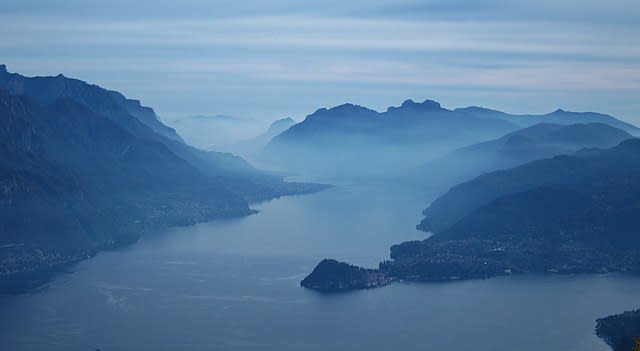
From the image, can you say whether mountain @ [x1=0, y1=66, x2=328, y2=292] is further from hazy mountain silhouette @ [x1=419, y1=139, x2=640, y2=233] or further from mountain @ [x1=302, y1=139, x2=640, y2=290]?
mountain @ [x1=302, y1=139, x2=640, y2=290]

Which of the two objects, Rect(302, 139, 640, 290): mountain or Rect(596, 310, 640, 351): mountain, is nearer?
Rect(596, 310, 640, 351): mountain

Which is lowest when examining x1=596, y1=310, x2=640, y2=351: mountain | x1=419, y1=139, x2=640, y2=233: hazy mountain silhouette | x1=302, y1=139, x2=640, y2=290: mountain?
x1=596, y1=310, x2=640, y2=351: mountain

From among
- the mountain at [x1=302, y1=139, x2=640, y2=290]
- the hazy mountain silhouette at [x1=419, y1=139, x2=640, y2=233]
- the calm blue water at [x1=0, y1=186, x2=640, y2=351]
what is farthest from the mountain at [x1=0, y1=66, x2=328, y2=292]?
the mountain at [x1=302, y1=139, x2=640, y2=290]

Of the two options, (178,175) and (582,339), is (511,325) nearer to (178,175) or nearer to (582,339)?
(582,339)

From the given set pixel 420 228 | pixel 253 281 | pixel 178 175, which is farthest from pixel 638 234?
pixel 178 175

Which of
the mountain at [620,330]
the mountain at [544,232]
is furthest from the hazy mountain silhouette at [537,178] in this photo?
the mountain at [620,330]

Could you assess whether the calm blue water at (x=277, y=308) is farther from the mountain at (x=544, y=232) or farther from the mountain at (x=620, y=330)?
the mountain at (x=544, y=232)
